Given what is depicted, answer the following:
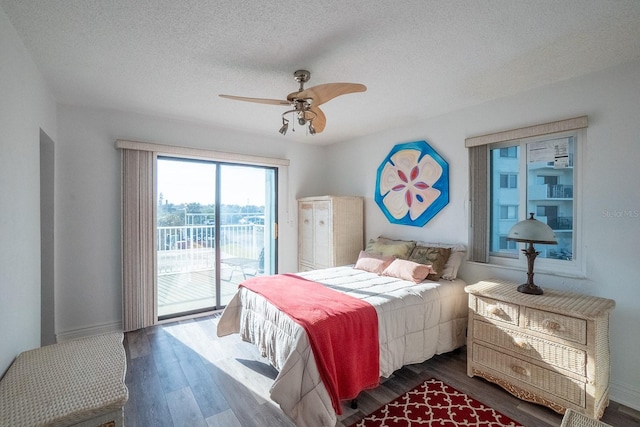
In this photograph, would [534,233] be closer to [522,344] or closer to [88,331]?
[522,344]

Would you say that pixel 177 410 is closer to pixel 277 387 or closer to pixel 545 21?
pixel 277 387

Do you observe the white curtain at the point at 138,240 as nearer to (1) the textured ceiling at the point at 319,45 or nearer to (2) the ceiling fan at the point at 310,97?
(1) the textured ceiling at the point at 319,45

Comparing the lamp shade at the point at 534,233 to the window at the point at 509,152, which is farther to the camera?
the window at the point at 509,152

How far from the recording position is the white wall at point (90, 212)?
3129 mm

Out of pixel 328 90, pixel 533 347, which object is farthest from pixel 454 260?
pixel 328 90

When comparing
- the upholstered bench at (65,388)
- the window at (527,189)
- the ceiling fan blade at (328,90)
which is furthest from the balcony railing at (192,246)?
the window at (527,189)

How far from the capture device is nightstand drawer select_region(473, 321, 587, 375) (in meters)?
1.99

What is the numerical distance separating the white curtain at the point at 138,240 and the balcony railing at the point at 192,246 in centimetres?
34

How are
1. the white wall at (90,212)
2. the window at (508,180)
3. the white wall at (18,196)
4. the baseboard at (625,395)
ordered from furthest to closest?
the white wall at (90,212) → the window at (508,180) → the baseboard at (625,395) → the white wall at (18,196)

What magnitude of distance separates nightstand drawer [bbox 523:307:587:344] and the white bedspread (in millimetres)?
712

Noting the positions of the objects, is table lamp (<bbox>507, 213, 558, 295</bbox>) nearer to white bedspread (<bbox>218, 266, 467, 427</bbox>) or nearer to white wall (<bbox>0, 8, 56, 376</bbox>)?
white bedspread (<bbox>218, 266, 467, 427</bbox>)

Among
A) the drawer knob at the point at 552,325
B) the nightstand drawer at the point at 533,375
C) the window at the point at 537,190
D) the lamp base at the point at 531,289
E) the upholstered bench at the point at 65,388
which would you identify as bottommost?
the nightstand drawer at the point at 533,375

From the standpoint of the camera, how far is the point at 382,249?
3646mm

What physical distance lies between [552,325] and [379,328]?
1.19m
